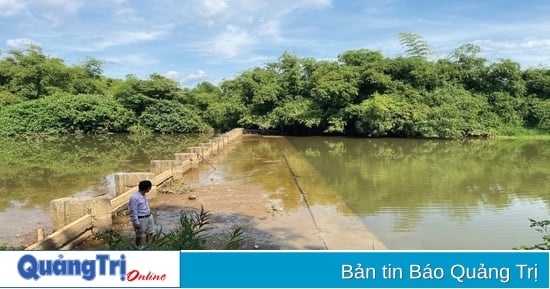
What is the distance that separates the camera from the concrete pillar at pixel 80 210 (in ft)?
21.7

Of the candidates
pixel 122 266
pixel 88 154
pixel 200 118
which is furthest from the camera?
pixel 200 118

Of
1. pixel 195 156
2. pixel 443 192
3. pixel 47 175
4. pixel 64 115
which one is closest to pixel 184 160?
pixel 195 156

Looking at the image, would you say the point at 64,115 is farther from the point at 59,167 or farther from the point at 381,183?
the point at 381,183

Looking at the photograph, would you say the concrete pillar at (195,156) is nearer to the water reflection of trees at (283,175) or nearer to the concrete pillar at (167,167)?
the water reflection of trees at (283,175)

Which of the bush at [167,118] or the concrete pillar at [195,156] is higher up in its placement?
the bush at [167,118]

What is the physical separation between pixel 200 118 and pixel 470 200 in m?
29.2

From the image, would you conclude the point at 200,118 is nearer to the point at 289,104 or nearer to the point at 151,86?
the point at 151,86

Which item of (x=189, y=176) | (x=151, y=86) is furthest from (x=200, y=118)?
(x=189, y=176)

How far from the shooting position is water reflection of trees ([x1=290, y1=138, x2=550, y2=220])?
33.8ft

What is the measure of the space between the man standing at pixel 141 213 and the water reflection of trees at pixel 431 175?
15.2ft

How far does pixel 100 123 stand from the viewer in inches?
1351

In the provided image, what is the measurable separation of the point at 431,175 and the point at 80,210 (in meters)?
10.8

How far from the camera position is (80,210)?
6805 mm

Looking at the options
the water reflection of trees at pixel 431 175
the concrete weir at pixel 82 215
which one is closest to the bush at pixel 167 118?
the water reflection of trees at pixel 431 175
